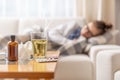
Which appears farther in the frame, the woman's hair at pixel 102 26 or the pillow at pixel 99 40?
the woman's hair at pixel 102 26

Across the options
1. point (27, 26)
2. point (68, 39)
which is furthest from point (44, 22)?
point (68, 39)

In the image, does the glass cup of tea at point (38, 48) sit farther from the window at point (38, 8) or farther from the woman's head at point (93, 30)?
the window at point (38, 8)

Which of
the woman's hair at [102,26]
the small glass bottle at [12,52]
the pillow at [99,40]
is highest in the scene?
the woman's hair at [102,26]

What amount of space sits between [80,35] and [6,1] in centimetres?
109

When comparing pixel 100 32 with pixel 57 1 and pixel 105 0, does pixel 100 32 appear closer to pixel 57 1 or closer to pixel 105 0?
pixel 105 0

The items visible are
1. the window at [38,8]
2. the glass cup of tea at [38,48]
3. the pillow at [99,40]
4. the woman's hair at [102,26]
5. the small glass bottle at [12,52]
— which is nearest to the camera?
the small glass bottle at [12,52]

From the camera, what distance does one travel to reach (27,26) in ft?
9.70

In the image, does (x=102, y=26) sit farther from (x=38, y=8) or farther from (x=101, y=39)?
(x=38, y=8)

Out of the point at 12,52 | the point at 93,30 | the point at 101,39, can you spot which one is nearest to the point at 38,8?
the point at 93,30

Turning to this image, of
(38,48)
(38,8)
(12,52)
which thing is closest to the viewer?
(12,52)

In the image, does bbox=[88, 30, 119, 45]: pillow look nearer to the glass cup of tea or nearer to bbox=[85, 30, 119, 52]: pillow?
bbox=[85, 30, 119, 52]: pillow

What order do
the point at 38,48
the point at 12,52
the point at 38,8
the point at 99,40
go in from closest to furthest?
the point at 12,52 → the point at 38,48 → the point at 99,40 → the point at 38,8

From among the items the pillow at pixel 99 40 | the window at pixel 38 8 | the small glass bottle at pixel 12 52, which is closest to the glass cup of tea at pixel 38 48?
the small glass bottle at pixel 12 52

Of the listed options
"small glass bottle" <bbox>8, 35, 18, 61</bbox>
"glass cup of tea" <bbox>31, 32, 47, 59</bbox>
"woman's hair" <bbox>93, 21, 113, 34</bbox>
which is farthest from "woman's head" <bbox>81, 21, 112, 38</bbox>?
"small glass bottle" <bbox>8, 35, 18, 61</bbox>
